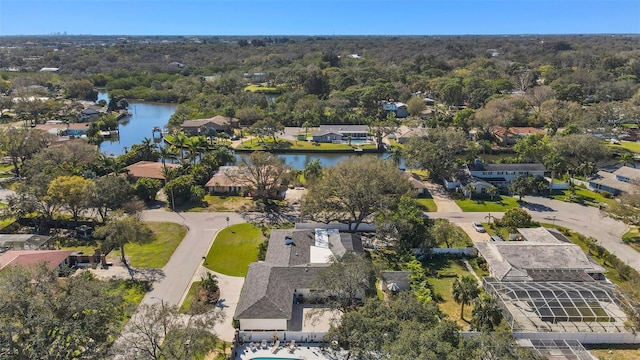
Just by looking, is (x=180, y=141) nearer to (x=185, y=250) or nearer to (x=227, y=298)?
(x=185, y=250)

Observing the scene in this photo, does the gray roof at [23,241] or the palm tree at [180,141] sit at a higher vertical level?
the palm tree at [180,141]

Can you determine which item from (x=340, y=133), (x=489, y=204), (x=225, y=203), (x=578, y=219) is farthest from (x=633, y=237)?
(x=340, y=133)

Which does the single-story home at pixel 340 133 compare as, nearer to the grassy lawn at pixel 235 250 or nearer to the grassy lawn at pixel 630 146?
the grassy lawn at pixel 235 250

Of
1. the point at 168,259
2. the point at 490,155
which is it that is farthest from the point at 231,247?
the point at 490,155

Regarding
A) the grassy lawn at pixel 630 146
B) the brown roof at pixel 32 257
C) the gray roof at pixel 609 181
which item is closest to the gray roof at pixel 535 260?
the gray roof at pixel 609 181

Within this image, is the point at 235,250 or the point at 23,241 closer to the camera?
the point at 23,241

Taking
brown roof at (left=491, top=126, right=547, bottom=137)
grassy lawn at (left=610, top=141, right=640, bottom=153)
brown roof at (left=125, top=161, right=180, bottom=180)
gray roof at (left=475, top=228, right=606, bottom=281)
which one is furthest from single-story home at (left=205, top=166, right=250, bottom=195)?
grassy lawn at (left=610, top=141, right=640, bottom=153)

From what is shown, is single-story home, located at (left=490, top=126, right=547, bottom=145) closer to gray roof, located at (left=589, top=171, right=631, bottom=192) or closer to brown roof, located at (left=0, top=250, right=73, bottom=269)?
gray roof, located at (left=589, top=171, right=631, bottom=192)
